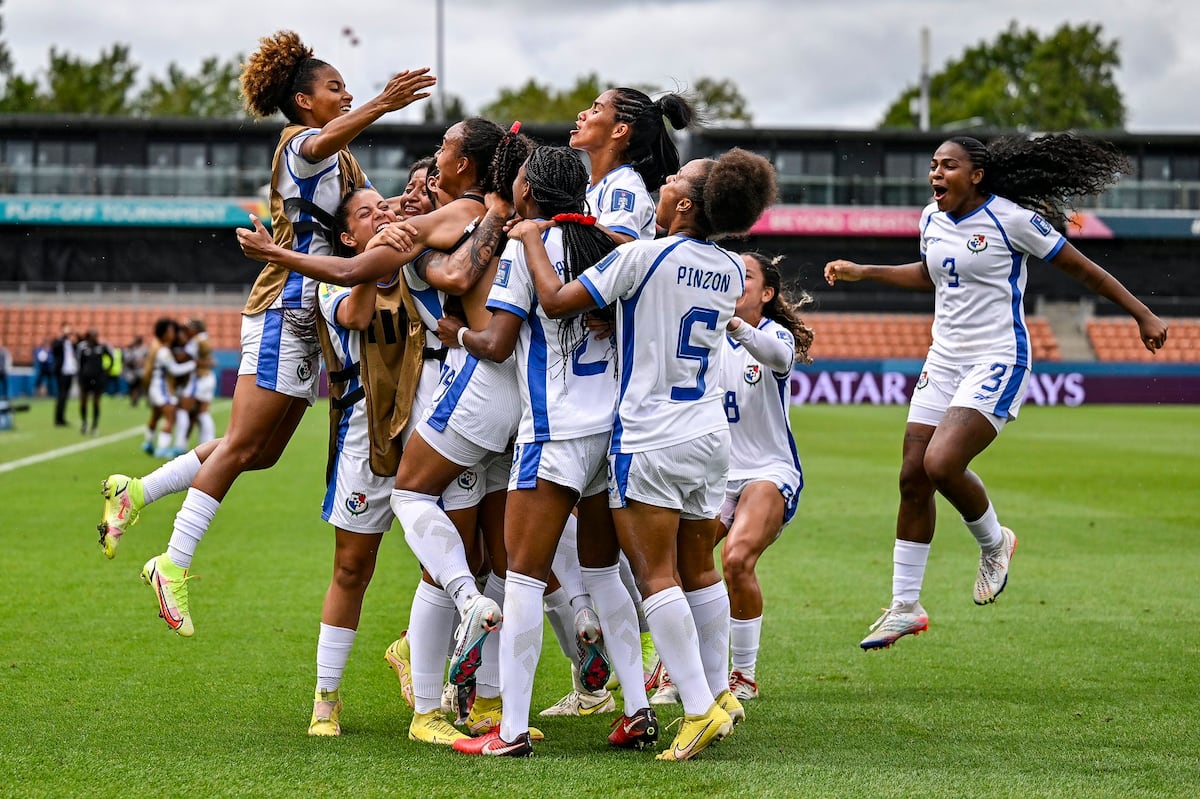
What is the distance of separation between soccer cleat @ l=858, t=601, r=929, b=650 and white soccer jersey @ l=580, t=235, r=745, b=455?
7.61ft

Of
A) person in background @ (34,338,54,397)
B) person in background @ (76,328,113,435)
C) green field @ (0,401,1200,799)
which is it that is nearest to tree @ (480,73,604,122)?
person in background @ (34,338,54,397)

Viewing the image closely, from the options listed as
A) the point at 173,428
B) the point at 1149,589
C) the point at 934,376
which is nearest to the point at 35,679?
the point at 934,376

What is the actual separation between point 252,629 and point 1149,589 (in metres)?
5.91

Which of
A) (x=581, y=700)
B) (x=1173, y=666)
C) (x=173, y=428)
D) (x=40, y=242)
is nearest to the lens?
(x=581, y=700)

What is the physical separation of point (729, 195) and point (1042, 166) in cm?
284

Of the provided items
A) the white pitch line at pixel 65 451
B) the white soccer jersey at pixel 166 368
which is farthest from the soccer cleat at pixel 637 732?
the white soccer jersey at pixel 166 368

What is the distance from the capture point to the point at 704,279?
16.5ft

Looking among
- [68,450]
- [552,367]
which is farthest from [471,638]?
[68,450]

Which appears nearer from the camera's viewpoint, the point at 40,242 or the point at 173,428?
the point at 173,428

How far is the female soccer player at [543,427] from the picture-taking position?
16.3 ft

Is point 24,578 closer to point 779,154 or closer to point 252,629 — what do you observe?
point 252,629

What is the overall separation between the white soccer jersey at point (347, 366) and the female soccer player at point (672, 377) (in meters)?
1.00

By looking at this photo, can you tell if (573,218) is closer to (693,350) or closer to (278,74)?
(693,350)

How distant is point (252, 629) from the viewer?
7.75 metres
